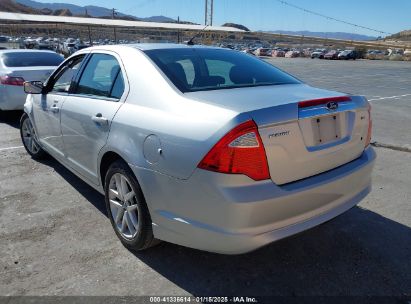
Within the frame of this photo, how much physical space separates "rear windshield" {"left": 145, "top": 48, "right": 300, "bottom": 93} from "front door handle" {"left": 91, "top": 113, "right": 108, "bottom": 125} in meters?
0.64

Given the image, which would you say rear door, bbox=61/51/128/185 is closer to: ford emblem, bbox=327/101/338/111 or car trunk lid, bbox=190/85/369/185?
car trunk lid, bbox=190/85/369/185

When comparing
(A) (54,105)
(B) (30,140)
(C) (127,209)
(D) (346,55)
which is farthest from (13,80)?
(D) (346,55)

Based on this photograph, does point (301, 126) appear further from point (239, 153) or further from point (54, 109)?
point (54, 109)

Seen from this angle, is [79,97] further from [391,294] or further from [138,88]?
[391,294]

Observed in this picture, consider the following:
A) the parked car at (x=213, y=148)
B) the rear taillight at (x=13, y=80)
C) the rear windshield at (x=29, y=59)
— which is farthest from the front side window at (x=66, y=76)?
the rear windshield at (x=29, y=59)

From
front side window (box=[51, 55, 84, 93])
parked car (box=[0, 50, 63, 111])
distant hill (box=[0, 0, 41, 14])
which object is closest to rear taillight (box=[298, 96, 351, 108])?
front side window (box=[51, 55, 84, 93])

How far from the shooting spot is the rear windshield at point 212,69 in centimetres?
307

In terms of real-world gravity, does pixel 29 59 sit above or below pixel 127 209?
above

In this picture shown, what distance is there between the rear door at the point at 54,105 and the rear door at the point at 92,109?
204 mm

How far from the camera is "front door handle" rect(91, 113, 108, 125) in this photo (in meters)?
3.20

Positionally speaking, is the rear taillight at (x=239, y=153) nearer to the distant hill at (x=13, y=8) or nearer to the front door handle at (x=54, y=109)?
the front door handle at (x=54, y=109)

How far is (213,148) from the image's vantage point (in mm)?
2326

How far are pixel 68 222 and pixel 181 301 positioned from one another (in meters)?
1.63

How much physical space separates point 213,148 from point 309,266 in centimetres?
132
